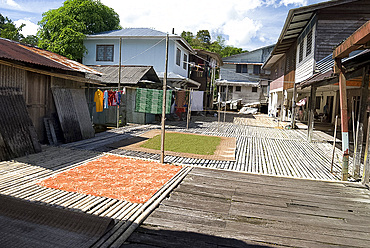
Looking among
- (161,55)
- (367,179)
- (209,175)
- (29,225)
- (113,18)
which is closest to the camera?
(29,225)

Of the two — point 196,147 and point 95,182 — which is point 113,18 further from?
point 95,182

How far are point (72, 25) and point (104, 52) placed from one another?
5708mm

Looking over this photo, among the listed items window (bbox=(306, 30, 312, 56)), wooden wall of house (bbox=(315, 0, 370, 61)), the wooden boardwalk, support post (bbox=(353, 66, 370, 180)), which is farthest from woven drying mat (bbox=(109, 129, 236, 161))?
window (bbox=(306, 30, 312, 56))

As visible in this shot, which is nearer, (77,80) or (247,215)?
(247,215)

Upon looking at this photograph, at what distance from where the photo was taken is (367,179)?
6504 millimetres

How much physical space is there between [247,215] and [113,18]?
30.8 meters

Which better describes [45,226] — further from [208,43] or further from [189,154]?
[208,43]

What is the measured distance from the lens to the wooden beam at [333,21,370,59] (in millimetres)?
5457

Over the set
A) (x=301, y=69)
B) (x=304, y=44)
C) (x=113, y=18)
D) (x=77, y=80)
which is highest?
(x=113, y=18)

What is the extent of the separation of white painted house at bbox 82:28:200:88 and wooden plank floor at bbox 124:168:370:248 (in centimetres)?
1479

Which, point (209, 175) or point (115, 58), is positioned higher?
point (115, 58)

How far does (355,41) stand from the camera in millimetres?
5910

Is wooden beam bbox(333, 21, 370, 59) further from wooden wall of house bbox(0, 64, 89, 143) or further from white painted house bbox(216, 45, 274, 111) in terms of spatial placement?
white painted house bbox(216, 45, 274, 111)

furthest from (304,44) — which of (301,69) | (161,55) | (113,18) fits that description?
(113,18)
